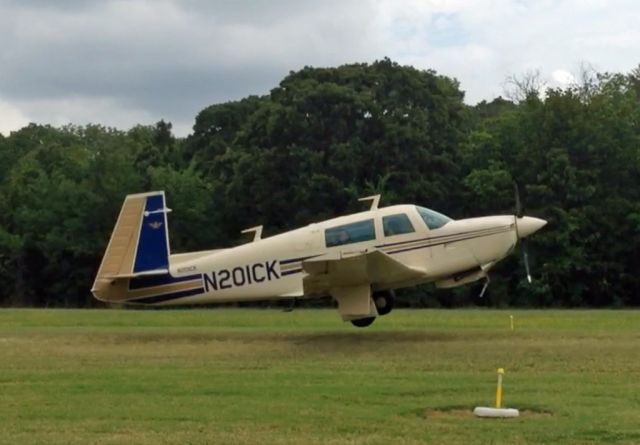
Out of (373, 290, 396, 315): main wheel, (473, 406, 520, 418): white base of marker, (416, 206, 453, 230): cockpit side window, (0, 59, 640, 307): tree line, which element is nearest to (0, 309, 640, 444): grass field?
(473, 406, 520, 418): white base of marker

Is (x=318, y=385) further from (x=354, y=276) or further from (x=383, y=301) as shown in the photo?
(x=383, y=301)

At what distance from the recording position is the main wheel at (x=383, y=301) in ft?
77.9

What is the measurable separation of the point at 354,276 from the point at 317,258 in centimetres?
97

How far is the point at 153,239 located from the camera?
23438 mm

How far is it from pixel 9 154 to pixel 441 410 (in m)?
78.2

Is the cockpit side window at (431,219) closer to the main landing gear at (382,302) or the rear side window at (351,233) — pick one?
the rear side window at (351,233)

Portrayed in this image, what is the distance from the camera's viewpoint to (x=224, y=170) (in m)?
61.5

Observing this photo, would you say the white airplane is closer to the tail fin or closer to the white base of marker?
the tail fin

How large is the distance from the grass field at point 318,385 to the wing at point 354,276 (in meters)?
0.71

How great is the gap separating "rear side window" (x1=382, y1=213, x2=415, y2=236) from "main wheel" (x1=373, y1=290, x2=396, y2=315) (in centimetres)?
153

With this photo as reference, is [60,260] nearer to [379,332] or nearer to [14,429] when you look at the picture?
[379,332]

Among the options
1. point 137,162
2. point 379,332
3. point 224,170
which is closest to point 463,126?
point 224,170

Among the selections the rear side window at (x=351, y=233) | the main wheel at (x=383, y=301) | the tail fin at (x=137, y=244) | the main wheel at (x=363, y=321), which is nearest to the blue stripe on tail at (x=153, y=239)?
the tail fin at (x=137, y=244)

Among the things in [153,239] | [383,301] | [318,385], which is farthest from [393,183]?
[318,385]
